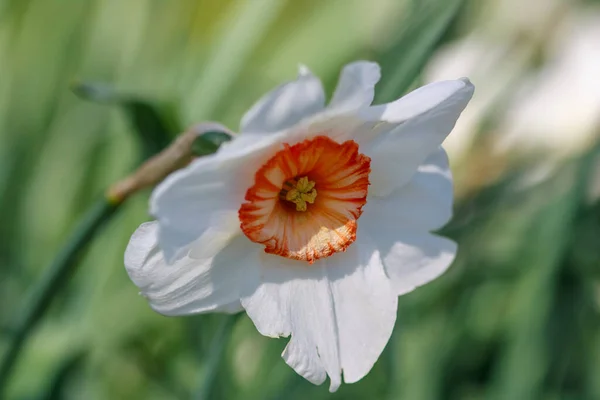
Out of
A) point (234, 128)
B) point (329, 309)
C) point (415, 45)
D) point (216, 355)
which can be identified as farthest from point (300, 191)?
point (234, 128)

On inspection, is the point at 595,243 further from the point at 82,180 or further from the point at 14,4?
the point at 14,4

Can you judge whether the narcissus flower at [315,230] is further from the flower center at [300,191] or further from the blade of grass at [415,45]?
the blade of grass at [415,45]

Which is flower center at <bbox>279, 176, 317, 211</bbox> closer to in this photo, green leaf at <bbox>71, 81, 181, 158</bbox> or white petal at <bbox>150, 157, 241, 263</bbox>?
white petal at <bbox>150, 157, 241, 263</bbox>

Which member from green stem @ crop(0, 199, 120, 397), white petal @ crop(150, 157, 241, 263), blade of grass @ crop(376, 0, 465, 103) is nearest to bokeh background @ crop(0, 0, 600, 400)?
blade of grass @ crop(376, 0, 465, 103)

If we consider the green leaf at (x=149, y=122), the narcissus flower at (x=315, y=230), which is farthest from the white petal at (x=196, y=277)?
the green leaf at (x=149, y=122)

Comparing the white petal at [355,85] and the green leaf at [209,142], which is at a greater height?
the white petal at [355,85]

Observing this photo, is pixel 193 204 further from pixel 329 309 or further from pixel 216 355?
pixel 216 355
